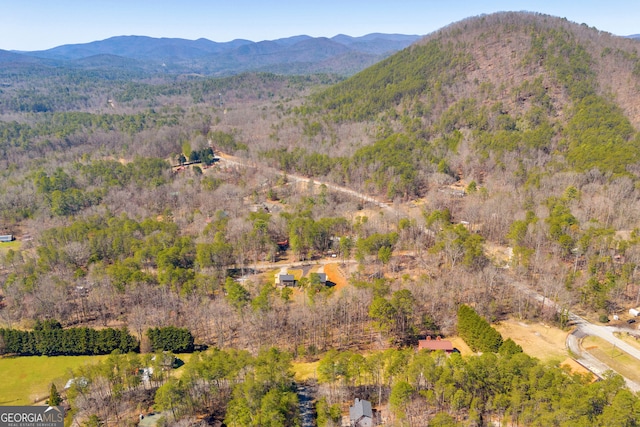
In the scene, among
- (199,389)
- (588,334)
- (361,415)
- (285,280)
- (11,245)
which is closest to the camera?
(361,415)

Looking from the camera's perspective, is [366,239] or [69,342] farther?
[366,239]

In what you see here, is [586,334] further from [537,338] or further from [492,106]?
[492,106]

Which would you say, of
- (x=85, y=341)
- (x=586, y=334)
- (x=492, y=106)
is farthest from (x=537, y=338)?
(x=492, y=106)

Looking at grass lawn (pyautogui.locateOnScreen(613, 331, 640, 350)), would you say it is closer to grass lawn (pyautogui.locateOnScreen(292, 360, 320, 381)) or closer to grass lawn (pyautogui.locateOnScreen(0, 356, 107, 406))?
grass lawn (pyautogui.locateOnScreen(292, 360, 320, 381))

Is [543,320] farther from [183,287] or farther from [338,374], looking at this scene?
[183,287]

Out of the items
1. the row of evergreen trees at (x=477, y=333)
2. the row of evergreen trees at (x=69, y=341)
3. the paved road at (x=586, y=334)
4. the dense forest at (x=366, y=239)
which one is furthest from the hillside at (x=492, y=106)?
the row of evergreen trees at (x=69, y=341)

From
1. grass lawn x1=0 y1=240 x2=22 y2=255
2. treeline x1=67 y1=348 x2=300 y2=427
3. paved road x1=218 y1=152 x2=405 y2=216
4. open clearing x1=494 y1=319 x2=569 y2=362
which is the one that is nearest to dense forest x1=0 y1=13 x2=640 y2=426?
treeline x1=67 y1=348 x2=300 y2=427
